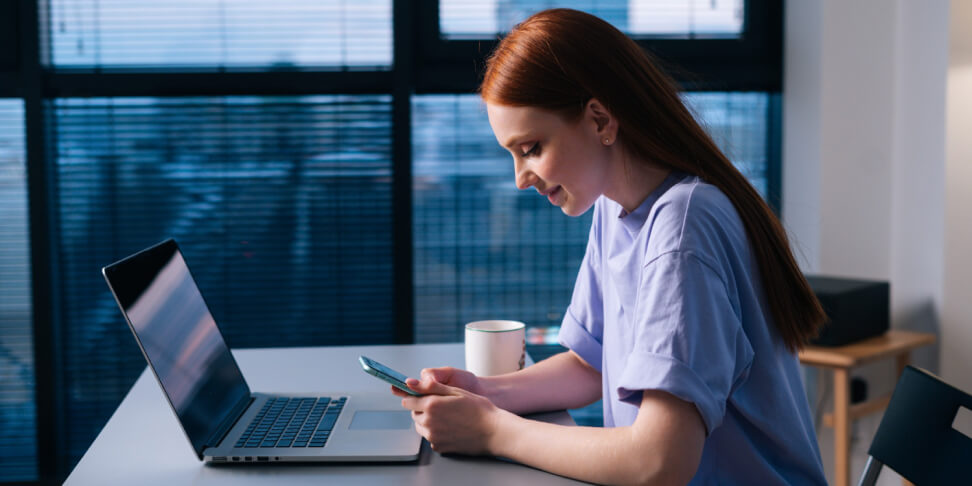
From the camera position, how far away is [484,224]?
2.50 meters

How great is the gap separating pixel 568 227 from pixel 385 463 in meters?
1.63

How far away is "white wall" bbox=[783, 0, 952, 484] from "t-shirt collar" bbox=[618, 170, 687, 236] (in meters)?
1.23

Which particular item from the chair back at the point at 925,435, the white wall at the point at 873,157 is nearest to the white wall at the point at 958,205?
the white wall at the point at 873,157

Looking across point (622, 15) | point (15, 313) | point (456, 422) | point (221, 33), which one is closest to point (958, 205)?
point (622, 15)

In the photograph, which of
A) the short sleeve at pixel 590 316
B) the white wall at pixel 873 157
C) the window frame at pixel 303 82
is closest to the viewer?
the short sleeve at pixel 590 316

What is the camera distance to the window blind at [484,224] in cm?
247

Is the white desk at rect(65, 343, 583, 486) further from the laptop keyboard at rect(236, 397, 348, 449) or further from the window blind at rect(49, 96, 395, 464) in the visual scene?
the window blind at rect(49, 96, 395, 464)

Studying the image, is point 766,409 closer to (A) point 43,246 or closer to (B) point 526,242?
(B) point 526,242

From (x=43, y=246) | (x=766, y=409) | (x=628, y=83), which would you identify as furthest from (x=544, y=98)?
(x=43, y=246)

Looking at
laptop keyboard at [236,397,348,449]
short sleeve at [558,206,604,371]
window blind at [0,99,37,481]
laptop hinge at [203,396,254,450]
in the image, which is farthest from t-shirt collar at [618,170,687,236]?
window blind at [0,99,37,481]

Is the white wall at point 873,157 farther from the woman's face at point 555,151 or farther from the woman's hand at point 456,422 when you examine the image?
the woman's hand at point 456,422

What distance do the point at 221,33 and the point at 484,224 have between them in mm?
924

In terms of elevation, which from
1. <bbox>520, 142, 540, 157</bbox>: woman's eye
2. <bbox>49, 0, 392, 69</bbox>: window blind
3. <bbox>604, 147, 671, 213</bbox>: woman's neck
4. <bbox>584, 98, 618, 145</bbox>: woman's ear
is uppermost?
<bbox>49, 0, 392, 69</bbox>: window blind

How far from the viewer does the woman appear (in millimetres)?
865
